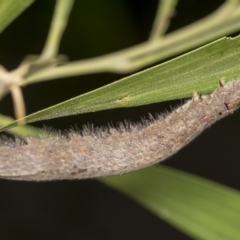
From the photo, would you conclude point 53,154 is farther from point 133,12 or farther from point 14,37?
point 133,12

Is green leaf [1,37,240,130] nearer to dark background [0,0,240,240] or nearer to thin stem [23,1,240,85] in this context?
thin stem [23,1,240,85]

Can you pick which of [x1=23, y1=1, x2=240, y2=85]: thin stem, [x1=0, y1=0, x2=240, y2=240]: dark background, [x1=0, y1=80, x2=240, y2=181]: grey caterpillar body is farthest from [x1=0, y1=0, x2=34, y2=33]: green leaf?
[x1=0, y1=0, x2=240, y2=240]: dark background

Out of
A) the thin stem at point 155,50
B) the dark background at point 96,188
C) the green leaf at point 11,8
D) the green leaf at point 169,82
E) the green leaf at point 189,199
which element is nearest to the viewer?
the green leaf at point 169,82

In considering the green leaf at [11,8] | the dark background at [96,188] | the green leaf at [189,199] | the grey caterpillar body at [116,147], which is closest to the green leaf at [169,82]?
the grey caterpillar body at [116,147]

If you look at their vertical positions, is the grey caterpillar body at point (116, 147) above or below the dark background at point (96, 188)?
below

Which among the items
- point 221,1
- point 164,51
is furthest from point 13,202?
point 164,51

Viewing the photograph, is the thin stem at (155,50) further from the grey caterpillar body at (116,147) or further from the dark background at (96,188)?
the dark background at (96,188)

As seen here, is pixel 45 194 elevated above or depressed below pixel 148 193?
above
